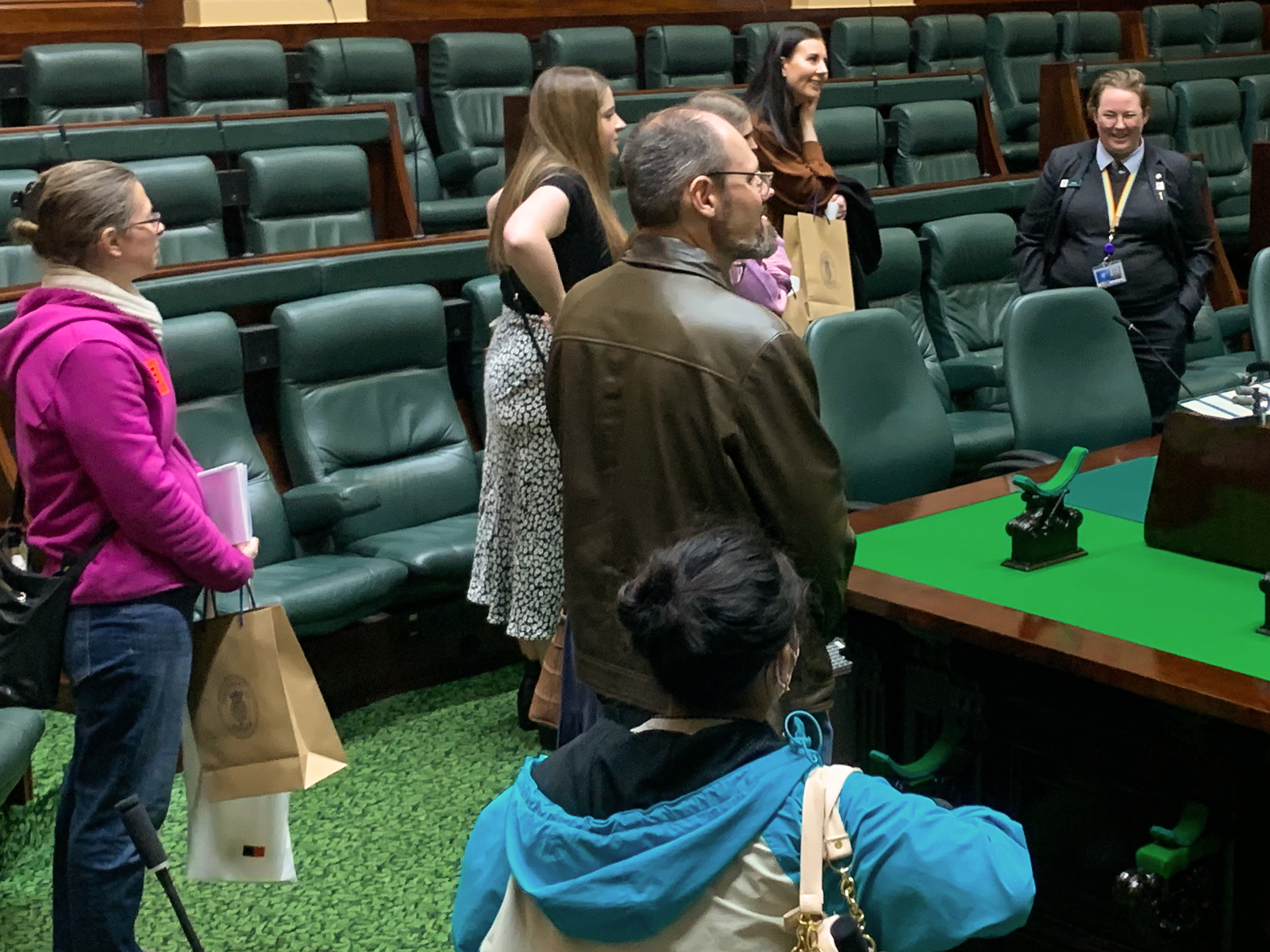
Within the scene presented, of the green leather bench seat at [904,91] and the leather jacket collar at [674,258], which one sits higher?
the leather jacket collar at [674,258]

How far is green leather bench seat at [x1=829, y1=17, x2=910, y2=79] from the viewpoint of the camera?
6.64 m

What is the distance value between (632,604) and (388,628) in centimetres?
222

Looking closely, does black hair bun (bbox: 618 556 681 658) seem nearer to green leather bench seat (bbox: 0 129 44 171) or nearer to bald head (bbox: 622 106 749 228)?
bald head (bbox: 622 106 749 228)

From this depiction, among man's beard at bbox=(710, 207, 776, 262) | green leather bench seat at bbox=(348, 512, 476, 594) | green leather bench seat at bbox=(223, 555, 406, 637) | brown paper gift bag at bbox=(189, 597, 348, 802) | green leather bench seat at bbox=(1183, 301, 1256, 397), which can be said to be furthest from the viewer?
green leather bench seat at bbox=(1183, 301, 1256, 397)

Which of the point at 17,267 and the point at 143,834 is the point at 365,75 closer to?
the point at 17,267

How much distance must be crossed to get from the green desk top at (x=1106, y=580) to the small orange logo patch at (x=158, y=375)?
1.02 metres

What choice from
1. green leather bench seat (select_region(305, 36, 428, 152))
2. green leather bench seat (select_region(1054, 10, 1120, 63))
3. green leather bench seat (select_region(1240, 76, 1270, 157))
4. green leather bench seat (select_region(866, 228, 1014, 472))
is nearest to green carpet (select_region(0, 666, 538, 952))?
green leather bench seat (select_region(866, 228, 1014, 472))

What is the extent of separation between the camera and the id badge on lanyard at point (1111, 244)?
3.85 m

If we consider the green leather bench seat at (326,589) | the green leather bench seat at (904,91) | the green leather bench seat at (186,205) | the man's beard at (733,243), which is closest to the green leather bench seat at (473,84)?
the green leather bench seat at (904,91)

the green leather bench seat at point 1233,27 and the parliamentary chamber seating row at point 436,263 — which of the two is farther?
the green leather bench seat at point 1233,27

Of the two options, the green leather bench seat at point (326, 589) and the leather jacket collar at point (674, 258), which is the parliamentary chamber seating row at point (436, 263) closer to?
the green leather bench seat at point (326, 589)

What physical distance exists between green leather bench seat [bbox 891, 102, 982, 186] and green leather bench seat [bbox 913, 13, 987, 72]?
2.70 feet

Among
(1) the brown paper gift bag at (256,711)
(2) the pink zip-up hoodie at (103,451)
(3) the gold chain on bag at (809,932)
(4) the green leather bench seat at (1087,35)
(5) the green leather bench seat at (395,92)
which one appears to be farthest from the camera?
(4) the green leather bench seat at (1087,35)

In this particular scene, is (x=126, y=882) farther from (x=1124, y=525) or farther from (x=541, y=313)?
(x=1124, y=525)
